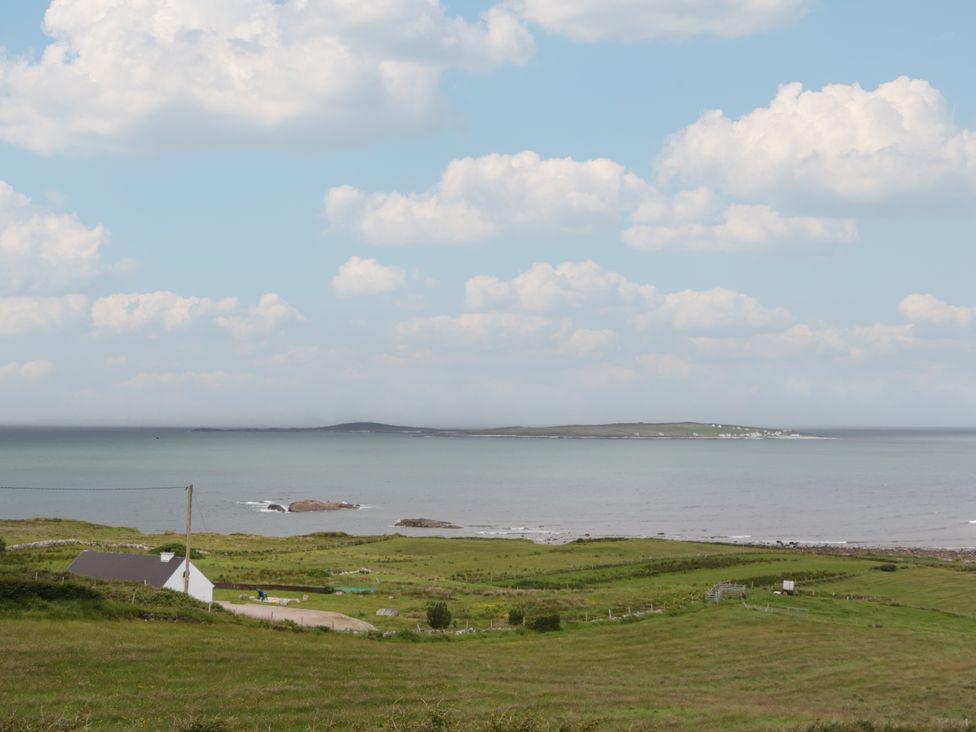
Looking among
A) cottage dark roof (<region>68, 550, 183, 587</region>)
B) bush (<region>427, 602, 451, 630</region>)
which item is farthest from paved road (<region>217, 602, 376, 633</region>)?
cottage dark roof (<region>68, 550, 183, 587</region>)

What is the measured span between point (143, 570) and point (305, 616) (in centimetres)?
1114

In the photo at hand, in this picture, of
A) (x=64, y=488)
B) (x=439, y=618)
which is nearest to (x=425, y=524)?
(x=439, y=618)

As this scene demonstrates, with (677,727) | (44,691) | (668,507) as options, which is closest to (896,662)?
(677,727)

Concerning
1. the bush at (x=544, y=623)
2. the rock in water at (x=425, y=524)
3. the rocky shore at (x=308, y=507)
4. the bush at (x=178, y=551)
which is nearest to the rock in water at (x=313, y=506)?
Result: the rocky shore at (x=308, y=507)

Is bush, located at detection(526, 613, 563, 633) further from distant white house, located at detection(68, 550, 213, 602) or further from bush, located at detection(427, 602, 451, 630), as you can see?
distant white house, located at detection(68, 550, 213, 602)

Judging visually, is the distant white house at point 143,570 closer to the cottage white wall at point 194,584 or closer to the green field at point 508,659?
the cottage white wall at point 194,584

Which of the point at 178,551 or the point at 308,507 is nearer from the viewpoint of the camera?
the point at 178,551

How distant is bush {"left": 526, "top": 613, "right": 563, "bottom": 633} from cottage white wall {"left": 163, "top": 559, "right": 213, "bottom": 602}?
19.5 m

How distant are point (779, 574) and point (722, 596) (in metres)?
15.8

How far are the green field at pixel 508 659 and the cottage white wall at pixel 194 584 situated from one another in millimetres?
4952

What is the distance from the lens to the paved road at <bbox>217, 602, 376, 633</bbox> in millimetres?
45656

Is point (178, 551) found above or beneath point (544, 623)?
beneath

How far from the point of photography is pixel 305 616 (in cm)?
4825

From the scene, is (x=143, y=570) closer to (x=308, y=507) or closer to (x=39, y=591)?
(x=39, y=591)
